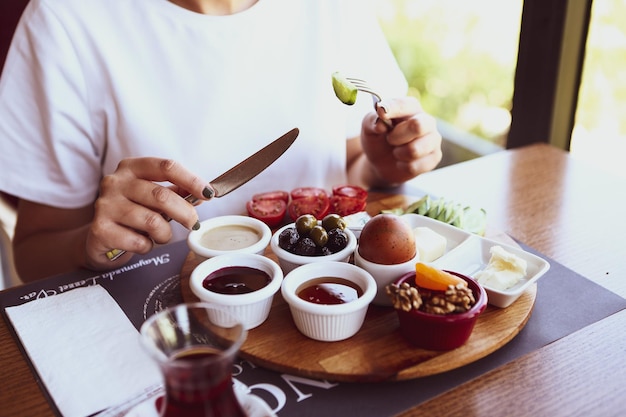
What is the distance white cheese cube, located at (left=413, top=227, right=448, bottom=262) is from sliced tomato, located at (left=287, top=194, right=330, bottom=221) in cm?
27

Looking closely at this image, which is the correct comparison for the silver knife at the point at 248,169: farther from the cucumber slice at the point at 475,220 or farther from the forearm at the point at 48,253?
the cucumber slice at the point at 475,220

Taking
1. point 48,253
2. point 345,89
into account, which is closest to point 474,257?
point 345,89

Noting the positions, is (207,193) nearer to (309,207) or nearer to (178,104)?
(309,207)

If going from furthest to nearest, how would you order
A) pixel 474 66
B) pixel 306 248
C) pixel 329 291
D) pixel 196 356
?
1. pixel 474 66
2. pixel 306 248
3. pixel 329 291
4. pixel 196 356

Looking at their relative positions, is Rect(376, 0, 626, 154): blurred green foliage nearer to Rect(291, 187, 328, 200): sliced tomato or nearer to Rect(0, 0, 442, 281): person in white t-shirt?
Rect(0, 0, 442, 281): person in white t-shirt

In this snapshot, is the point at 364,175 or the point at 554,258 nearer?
the point at 554,258

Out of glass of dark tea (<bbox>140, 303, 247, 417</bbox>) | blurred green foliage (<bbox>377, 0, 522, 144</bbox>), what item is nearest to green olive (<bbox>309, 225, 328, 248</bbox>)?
glass of dark tea (<bbox>140, 303, 247, 417</bbox>)

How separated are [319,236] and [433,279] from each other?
267 millimetres

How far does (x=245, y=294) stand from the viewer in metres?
1.04

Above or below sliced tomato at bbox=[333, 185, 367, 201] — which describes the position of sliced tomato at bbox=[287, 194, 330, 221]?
below

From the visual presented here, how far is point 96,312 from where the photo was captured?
1134mm

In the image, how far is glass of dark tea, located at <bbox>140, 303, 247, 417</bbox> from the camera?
2.24ft

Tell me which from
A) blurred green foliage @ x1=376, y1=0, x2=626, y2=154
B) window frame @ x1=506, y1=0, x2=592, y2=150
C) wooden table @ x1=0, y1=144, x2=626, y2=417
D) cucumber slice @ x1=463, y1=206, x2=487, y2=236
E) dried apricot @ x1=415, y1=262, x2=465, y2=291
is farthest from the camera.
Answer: blurred green foliage @ x1=376, y1=0, x2=626, y2=154

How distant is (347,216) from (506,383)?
22.5 inches
